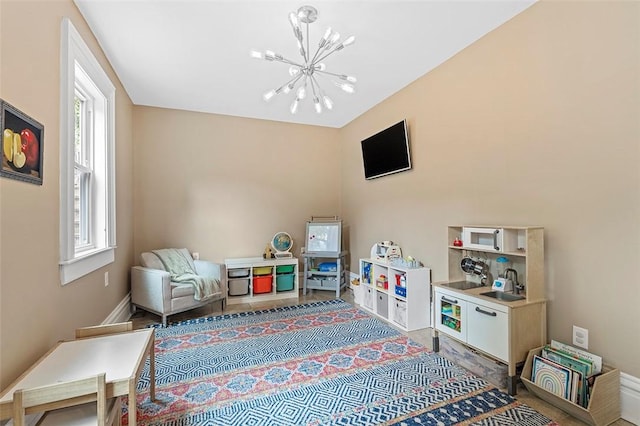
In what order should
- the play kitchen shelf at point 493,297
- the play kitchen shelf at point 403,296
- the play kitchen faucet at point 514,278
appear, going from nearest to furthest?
the play kitchen shelf at point 493,297 → the play kitchen faucet at point 514,278 → the play kitchen shelf at point 403,296

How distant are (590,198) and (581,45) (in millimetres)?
973

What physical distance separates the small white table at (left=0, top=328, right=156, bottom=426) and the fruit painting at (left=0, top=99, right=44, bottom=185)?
0.88 metres

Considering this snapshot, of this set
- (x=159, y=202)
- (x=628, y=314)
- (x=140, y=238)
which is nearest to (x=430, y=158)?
(x=628, y=314)

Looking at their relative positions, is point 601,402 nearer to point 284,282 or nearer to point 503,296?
point 503,296

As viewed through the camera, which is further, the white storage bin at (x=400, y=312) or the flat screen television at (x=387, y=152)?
the flat screen television at (x=387, y=152)

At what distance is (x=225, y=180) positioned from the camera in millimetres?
4500

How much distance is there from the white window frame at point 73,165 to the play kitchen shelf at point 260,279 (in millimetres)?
1481

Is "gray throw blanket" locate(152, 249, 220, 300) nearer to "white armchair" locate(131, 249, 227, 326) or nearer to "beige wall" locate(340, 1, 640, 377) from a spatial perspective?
"white armchair" locate(131, 249, 227, 326)

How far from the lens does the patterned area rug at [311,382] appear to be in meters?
1.77

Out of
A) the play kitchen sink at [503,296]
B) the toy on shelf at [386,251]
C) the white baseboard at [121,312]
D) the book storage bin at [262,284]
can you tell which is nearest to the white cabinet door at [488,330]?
the play kitchen sink at [503,296]

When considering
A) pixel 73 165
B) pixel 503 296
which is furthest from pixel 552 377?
pixel 73 165

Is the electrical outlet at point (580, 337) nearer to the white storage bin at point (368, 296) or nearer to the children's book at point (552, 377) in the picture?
the children's book at point (552, 377)

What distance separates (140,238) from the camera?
161 inches

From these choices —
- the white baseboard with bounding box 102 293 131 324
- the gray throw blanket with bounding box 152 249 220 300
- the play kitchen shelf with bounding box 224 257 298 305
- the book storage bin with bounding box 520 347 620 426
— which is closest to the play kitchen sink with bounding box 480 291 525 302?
the book storage bin with bounding box 520 347 620 426
